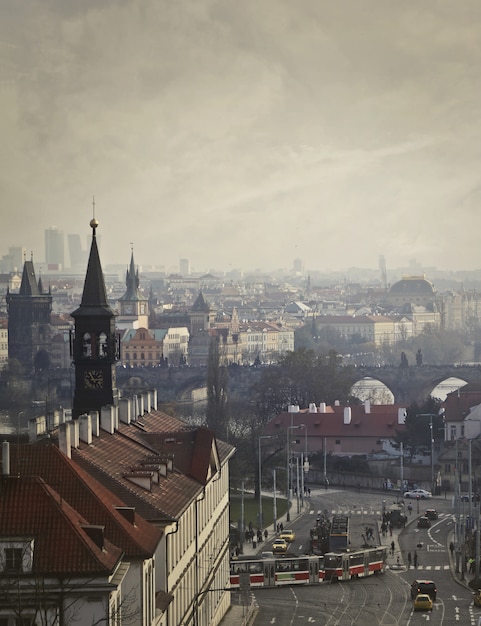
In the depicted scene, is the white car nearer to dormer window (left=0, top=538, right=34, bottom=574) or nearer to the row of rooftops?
the row of rooftops

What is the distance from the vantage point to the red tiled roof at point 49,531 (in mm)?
30375

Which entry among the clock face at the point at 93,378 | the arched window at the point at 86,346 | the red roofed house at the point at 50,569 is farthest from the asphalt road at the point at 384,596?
the red roofed house at the point at 50,569

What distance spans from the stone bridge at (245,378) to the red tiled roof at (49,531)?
127 m

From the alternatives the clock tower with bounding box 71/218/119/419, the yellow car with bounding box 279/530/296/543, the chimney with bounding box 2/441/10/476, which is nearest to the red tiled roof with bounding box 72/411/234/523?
Answer: the clock tower with bounding box 71/218/119/419

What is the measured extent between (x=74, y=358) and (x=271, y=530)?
21.2 meters

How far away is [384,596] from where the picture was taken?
5397cm

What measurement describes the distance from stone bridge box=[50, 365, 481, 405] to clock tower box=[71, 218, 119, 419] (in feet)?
351

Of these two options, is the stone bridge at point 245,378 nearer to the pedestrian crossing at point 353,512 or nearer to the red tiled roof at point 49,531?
the pedestrian crossing at point 353,512

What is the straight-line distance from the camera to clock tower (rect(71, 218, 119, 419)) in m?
51.3

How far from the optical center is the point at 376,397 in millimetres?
161375

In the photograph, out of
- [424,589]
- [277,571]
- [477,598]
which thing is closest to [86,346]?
[277,571]

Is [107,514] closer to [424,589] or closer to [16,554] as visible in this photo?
[16,554]

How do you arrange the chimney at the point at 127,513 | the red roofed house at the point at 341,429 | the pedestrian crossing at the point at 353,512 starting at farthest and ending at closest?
the red roofed house at the point at 341,429 → the pedestrian crossing at the point at 353,512 → the chimney at the point at 127,513

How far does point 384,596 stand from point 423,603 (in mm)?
3093
